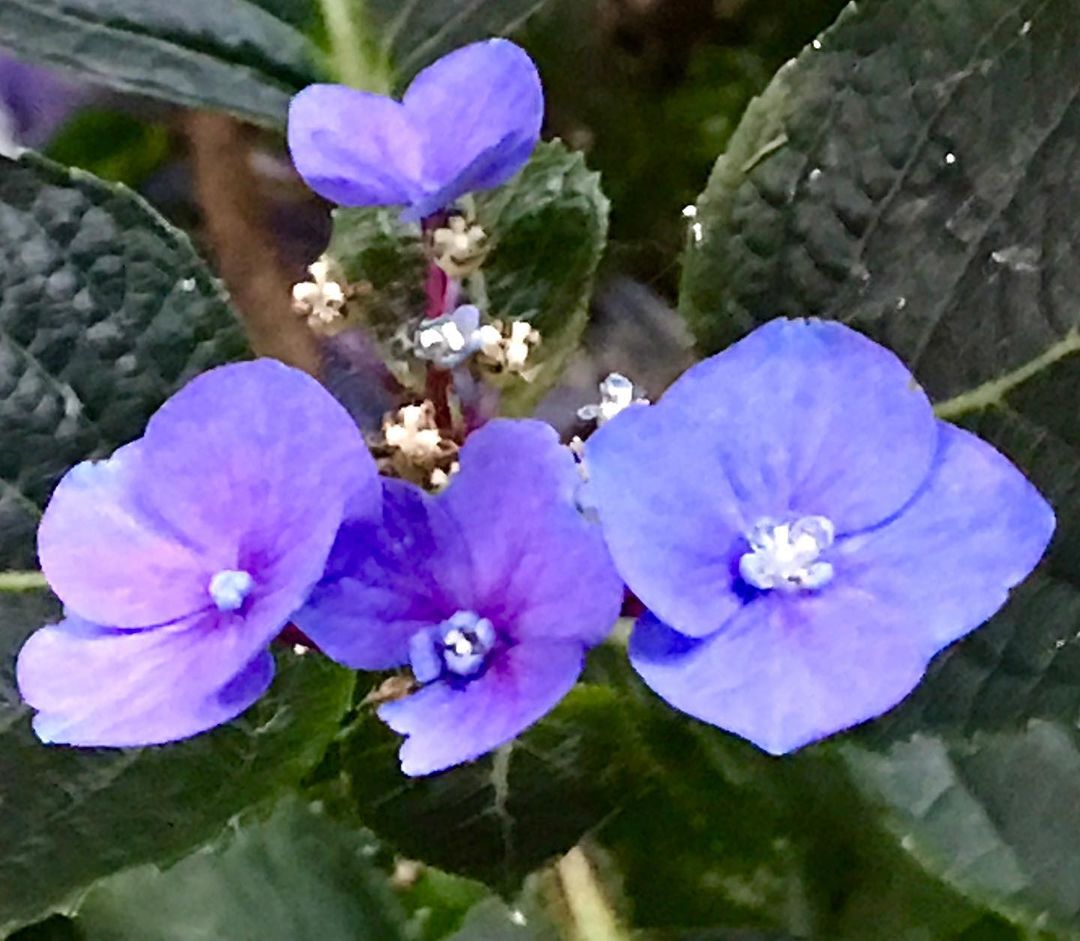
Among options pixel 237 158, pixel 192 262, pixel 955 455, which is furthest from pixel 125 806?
pixel 237 158

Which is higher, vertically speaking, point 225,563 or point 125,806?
point 225,563

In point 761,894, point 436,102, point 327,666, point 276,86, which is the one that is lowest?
point 761,894

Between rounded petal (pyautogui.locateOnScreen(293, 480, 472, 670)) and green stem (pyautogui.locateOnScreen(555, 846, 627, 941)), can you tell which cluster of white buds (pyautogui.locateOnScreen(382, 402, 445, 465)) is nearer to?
rounded petal (pyautogui.locateOnScreen(293, 480, 472, 670))

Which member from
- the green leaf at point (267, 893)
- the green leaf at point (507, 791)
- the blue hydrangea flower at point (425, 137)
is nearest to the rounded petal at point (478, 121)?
the blue hydrangea flower at point (425, 137)

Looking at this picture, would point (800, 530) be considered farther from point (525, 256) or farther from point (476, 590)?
point (525, 256)

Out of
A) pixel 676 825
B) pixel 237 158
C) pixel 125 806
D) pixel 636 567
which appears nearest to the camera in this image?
pixel 636 567

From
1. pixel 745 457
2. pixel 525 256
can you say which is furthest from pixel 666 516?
pixel 525 256

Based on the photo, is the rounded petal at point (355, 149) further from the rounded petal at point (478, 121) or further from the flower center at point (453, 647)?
the flower center at point (453, 647)

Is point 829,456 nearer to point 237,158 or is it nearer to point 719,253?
point 719,253
